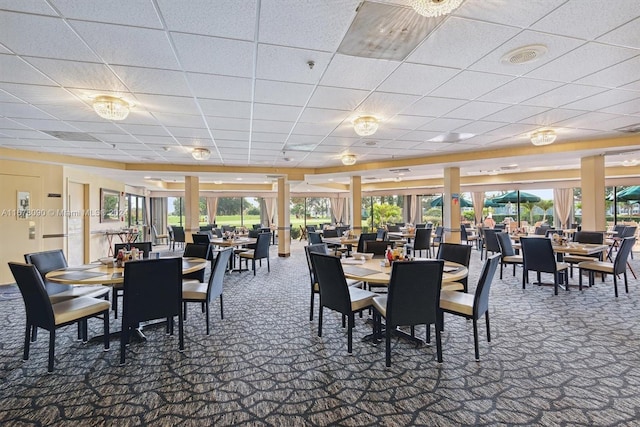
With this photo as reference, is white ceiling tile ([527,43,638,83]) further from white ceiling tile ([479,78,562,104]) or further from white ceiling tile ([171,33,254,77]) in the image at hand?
white ceiling tile ([171,33,254,77])

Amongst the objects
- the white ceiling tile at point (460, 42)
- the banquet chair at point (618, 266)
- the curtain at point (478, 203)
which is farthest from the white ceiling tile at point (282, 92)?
the curtain at point (478, 203)

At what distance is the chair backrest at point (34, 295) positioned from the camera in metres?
2.83

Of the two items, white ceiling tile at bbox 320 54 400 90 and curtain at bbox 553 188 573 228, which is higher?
white ceiling tile at bbox 320 54 400 90

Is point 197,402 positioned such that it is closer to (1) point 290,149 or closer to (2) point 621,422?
(2) point 621,422

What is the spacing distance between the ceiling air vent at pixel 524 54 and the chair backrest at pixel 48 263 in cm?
519

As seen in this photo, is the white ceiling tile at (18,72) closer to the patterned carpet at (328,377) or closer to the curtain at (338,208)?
the patterned carpet at (328,377)

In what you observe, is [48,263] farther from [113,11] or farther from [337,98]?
[337,98]

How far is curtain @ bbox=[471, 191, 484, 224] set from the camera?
14.1 metres

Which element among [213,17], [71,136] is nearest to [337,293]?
[213,17]

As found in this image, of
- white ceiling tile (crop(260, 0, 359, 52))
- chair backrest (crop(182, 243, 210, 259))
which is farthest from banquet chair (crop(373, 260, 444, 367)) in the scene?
chair backrest (crop(182, 243, 210, 259))

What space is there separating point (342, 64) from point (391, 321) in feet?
7.65

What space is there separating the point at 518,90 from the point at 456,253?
2.08 metres

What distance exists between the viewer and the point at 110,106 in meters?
3.70

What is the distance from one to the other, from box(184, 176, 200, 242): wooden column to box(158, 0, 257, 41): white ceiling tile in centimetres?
782
